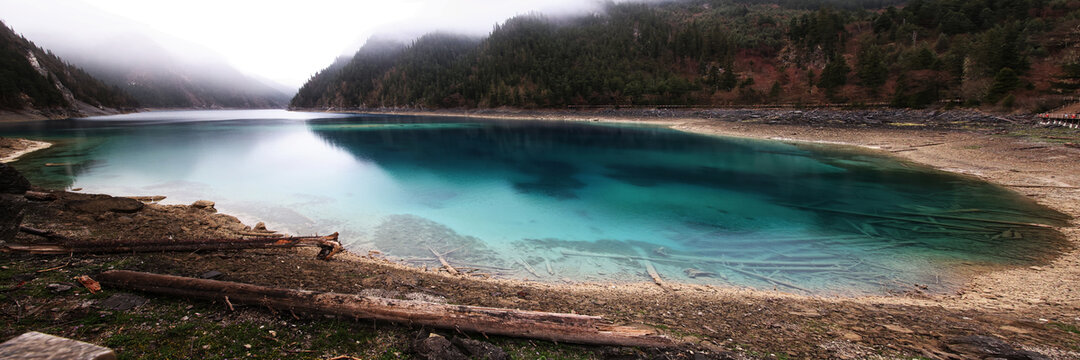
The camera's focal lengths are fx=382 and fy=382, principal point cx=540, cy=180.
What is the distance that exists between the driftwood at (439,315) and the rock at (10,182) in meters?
7.70

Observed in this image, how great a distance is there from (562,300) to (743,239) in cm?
703

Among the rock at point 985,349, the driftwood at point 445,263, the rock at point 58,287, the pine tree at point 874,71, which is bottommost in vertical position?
the driftwood at point 445,263

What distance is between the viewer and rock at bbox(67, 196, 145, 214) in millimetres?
9188

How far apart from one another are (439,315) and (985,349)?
617cm

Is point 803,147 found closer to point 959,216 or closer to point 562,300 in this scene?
point 959,216

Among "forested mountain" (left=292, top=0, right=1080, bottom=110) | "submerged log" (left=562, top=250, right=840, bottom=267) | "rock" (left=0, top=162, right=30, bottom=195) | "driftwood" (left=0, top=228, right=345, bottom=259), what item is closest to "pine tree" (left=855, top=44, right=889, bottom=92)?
"forested mountain" (left=292, top=0, right=1080, bottom=110)

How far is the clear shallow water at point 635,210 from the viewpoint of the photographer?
29.0 feet

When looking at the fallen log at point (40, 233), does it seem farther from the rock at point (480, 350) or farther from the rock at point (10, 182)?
the rock at point (480, 350)

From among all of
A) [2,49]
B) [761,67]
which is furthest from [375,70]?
[761,67]

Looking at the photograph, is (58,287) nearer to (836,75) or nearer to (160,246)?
(160,246)

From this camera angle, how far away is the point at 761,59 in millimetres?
80938

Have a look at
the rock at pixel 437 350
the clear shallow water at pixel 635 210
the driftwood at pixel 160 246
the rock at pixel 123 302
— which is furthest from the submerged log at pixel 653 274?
the rock at pixel 123 302

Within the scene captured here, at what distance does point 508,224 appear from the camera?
495 inches

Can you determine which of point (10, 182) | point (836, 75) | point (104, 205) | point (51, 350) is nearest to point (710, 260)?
point (51, 350)
